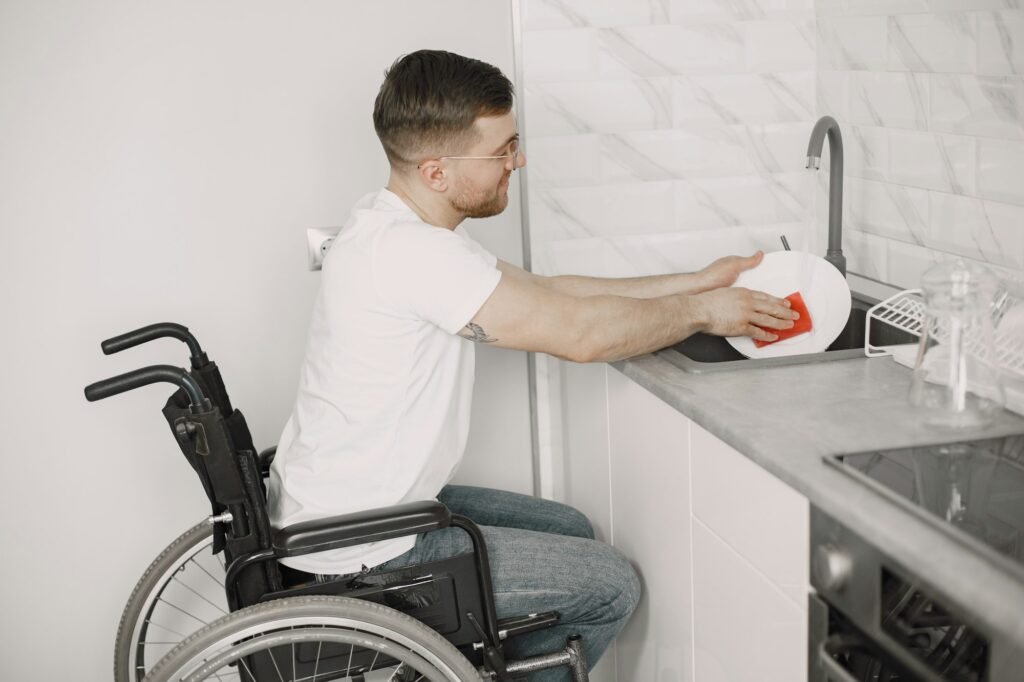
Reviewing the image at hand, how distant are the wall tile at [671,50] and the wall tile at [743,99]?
0.09 feet

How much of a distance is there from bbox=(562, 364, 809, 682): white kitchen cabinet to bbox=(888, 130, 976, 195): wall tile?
25.5 inches

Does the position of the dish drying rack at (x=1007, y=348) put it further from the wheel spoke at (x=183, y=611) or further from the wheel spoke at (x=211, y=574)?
the wheel spoke at (x=183, y=611)

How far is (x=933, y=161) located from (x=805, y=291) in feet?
1.06

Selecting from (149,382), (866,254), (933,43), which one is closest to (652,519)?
(866,254)

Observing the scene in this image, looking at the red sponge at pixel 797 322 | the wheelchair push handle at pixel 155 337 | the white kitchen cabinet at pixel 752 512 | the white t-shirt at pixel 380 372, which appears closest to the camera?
the white kitchen cabinet at pixel 752 512

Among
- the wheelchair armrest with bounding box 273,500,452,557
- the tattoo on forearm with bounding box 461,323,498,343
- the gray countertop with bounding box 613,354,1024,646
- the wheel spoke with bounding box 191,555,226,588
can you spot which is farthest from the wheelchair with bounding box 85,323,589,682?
the wheel spoke with bounding box 191,555,226,588

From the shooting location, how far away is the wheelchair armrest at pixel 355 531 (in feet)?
5.13

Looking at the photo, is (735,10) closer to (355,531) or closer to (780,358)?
(780,358)

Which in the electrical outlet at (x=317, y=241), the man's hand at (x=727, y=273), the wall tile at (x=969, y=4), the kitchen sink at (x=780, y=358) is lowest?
the kitchen sink at (x=780, y=358)

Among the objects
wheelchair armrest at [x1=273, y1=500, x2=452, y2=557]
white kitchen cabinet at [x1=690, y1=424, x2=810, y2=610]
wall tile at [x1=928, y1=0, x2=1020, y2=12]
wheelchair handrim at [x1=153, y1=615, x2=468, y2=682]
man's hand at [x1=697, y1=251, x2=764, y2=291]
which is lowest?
wheelchair handrim at [x1=153, y1=615, x2=468, y2=682]

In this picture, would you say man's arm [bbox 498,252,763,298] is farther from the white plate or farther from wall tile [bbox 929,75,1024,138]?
wall tile [bbox 929,75,1024,138]

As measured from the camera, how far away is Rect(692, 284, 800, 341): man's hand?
1.80 m

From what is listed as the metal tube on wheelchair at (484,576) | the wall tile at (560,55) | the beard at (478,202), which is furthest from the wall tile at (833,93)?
the metal tube on wheelchair at (484,576)

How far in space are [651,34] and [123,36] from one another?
105cm
